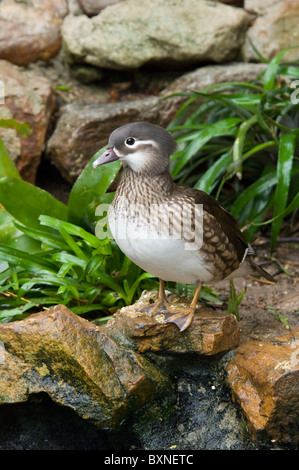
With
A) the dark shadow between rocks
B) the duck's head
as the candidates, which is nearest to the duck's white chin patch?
the duck's head

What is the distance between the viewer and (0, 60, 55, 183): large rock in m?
4.58

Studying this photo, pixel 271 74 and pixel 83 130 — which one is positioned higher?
pixel 271 74

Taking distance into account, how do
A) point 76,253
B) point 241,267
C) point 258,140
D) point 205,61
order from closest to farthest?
point 241,267, point 76,253, point 258,140, point 205,61

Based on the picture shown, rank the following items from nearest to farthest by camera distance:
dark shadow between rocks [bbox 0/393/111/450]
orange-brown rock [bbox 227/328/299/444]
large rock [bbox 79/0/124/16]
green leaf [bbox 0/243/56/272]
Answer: orange-brown rock [bbox 227/328/299/444] → dark shadow between rocks [bbox 0/393/111/450] → green leaf [bbox 0/243/56/272] → large rock [bbox 79/0/124/16]

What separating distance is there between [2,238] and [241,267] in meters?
1.49

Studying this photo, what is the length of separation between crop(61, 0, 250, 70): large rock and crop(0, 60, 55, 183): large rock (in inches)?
18.6

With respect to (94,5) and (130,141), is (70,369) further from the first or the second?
(94,5)

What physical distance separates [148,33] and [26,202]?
72.9 inches

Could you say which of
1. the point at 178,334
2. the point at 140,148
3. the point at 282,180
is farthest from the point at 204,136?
the point at 178,334

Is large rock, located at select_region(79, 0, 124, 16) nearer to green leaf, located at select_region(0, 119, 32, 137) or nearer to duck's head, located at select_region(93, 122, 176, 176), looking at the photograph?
green leaf, located at select_region(0, 119, 32, 137)

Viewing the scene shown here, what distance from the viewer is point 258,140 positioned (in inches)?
185

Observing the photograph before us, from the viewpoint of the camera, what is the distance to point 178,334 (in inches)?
120

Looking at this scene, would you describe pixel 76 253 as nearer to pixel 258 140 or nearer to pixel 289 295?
pixel 289 295
